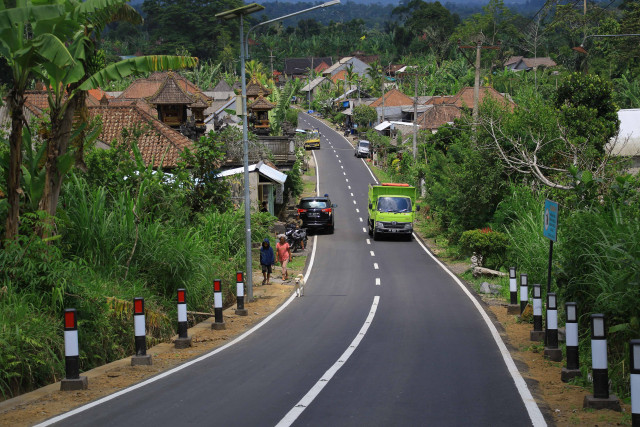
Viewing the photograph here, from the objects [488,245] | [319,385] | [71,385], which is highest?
[488,245]

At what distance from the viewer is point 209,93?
91688 mm

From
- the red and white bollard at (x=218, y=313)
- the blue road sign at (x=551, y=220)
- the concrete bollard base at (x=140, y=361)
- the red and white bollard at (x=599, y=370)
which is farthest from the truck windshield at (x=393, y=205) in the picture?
the red and white bollard at (x=599, y=370)

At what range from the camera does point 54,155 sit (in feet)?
46.4

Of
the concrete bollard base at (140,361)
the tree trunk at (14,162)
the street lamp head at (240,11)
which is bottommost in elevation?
the concrete bollard base at (140,361)

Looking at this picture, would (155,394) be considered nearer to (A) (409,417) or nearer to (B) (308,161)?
(A) (409,417)

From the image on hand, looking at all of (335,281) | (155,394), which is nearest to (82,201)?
(155,394)

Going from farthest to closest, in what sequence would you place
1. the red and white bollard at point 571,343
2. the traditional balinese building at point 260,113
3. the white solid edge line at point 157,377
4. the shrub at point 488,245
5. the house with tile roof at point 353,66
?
the house with tile roof at point 353,66 < the traditional balinese building at point 260,113 < the shrub at point 488,245 < the red and white bollard at point 571,343 < the white solid edge line at point 157,377

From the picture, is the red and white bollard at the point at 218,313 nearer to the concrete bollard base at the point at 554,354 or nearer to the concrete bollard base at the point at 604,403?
the concrete bollard base at the point at 554,354

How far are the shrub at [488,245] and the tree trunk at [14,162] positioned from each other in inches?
688

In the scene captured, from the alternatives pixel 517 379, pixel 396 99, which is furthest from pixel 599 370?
pixel 396 99

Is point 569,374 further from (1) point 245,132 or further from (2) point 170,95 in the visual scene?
(2) point 170,95

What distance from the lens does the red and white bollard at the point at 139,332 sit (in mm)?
12227

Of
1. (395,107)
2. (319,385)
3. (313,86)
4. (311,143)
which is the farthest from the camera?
(313,86)

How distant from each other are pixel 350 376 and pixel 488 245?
55.0 ft
